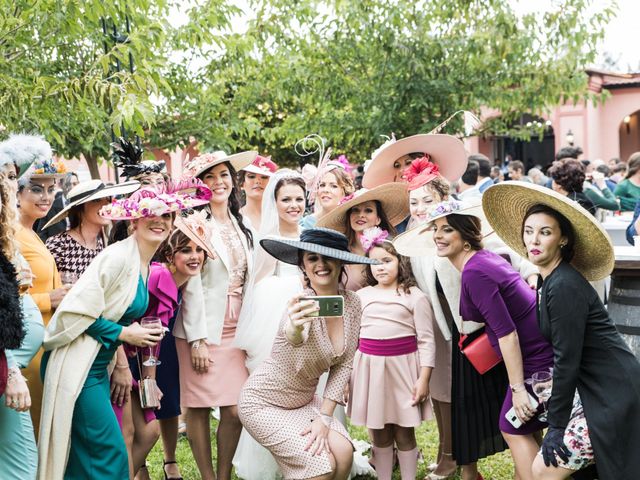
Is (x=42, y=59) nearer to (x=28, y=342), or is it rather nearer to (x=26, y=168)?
(x=26, y=168)

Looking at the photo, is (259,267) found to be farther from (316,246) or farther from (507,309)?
(507,309)

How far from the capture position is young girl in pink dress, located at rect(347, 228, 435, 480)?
4.80m

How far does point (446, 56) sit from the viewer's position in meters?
11.0

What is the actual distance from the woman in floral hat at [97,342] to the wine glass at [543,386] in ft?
6.52

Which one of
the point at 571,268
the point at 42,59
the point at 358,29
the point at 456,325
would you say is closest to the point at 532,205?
the point at 571,268

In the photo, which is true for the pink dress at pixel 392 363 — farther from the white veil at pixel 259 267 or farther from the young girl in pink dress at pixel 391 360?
the white veil at pixel 259 267

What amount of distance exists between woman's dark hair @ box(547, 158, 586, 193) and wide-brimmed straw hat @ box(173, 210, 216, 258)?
11.5ft

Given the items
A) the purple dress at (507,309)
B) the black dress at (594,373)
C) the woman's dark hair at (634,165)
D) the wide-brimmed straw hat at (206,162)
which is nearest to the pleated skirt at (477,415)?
the purple dress at (507,309)

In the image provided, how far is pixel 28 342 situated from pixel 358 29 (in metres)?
8.14

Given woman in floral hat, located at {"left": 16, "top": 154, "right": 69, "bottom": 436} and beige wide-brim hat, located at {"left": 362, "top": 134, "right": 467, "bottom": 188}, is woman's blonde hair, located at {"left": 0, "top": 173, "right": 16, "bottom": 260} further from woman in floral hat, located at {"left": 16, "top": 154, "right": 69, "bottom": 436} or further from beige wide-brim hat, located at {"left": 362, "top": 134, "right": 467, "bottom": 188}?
beige wide-brim hat, located at {"left": 362, "top": 134, "right": 467, "bottom": 188}

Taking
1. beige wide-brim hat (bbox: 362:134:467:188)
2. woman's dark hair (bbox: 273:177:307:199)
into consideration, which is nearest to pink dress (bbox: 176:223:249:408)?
woman's dark hair (bbox: 273:177:307:199)

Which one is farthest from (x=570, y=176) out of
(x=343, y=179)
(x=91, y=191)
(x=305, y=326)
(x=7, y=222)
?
(x=7, y=222)

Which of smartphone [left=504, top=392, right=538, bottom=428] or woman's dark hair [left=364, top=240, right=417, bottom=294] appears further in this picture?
woman's dark hair [left=364, top=240, right=417, bottom=294]

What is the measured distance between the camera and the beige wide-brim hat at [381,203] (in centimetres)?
520
